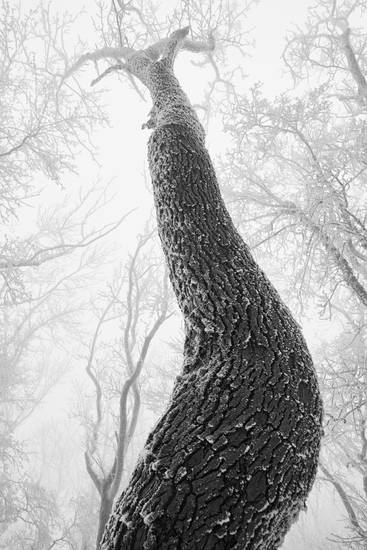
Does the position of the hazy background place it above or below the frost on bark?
above

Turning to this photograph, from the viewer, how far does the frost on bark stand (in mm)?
862

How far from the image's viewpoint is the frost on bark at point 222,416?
862 millimetres

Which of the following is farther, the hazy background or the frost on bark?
the hazy background

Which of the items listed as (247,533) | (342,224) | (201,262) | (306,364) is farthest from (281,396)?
(342,224)

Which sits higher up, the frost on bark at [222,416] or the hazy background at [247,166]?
the hazy background at [247,166]

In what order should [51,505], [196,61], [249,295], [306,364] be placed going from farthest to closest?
[51,505] < [196,61] < [249,295] < [306,364]

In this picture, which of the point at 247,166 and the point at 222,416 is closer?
the point at 222,416

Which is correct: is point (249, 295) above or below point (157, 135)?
below

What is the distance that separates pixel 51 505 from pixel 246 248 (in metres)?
13.1

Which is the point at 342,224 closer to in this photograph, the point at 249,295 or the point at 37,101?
the point at 249,295

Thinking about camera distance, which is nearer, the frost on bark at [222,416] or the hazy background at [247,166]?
the frost on bark at [222,416]

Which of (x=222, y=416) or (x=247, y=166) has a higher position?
(x=247, y=166)

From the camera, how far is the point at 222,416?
40.6 inches

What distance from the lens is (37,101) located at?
24.9 feet
